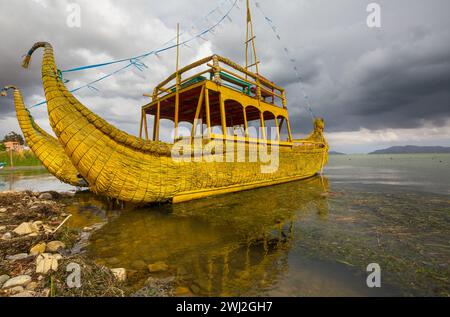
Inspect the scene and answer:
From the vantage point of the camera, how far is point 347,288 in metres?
2.03

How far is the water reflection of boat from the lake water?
0.01 meters

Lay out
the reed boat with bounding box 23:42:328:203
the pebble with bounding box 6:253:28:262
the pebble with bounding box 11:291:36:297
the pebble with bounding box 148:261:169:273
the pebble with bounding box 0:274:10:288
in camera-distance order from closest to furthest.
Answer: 1. the pebble with bounding box 11:291:36:297
2. the pebble with bounding box 0:274:10:288
3. the pebble with bounding box 148:261:169:273
4. the pebble with bounding box 6:253:28:262
5. the reed boat with bounding box 23:42:328:203

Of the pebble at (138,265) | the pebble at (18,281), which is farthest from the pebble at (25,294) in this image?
the pebble at (138,265)

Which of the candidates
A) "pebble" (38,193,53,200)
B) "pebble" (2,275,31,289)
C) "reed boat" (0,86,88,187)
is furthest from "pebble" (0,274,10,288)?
"pebble" (38,193,53,200)

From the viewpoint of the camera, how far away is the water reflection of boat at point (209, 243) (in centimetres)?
222

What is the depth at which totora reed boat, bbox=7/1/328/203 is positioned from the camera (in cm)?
439

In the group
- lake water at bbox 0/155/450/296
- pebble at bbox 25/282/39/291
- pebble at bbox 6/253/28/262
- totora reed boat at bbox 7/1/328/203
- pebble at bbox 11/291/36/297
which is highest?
totora reed boat at bbox 7/1/328/203

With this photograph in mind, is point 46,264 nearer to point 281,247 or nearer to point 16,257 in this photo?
point 16,257

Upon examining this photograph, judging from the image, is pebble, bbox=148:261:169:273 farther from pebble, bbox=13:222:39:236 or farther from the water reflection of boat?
pebble, bbox=13:222:39:236

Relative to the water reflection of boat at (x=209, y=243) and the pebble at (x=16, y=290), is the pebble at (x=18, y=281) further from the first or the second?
the water reflection of boat at (x=209, y=243)

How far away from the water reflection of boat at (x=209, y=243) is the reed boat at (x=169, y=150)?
2.98 ft
